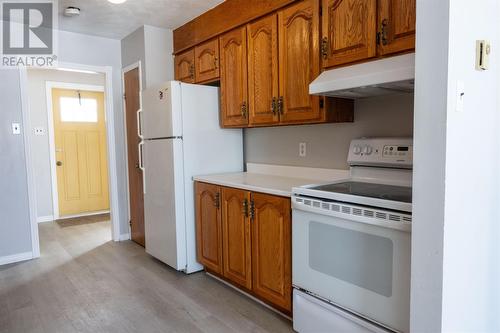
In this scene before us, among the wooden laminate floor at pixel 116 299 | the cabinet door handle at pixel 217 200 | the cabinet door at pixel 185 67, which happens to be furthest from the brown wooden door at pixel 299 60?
the wooden laminate floor at pixel 116 299

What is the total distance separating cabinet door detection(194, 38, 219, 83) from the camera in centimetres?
310

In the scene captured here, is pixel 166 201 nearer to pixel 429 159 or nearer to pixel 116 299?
pixel 116 299

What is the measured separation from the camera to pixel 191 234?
3.09m

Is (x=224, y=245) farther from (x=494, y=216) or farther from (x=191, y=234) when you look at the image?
(x=494, y=216)

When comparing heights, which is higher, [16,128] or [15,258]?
[16,128]

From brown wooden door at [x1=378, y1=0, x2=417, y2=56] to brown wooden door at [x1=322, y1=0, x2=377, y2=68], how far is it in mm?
41

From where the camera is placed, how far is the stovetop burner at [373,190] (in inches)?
64.4

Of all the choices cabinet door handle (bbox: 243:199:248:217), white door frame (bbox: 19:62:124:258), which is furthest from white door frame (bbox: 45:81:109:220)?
cabinet door handle (bbox: 243:199:248:217)

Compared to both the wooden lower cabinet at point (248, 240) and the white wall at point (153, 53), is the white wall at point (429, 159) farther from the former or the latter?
the white wall at point (153, 53)

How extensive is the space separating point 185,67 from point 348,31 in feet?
6.50

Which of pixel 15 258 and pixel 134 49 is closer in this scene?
pixel 15 258

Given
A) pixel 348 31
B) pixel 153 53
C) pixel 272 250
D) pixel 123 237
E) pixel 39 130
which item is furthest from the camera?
pixel 39 130

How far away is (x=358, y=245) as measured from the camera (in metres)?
1.69

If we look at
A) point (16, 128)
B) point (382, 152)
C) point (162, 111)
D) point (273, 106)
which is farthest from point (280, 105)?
point (16, 128)
